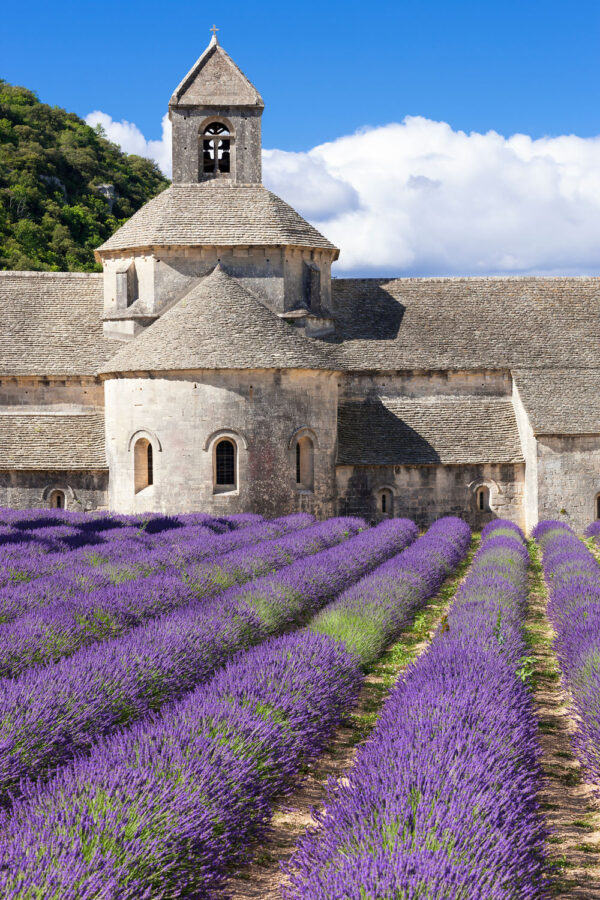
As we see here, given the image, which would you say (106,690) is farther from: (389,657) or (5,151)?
(5,151)

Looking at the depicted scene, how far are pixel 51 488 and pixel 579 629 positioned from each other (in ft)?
56.6

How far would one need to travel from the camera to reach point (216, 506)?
21.9 m

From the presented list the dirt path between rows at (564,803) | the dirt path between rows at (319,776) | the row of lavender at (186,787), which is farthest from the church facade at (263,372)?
the row of lavender at (186,787)

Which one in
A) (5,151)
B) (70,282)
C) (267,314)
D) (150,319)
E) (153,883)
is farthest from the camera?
(5,151)

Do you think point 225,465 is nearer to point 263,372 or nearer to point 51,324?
point 263,372

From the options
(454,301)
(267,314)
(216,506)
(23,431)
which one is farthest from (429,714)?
(454,301)

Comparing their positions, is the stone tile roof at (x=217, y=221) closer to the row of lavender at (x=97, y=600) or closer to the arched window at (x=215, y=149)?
the arched window at (x=215, y=149)

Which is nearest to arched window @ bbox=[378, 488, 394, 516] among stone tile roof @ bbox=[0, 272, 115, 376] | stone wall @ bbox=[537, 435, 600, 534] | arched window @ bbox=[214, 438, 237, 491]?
stone wall @ bbox=[537, 435, 600, 534]

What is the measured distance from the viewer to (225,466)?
875 inches

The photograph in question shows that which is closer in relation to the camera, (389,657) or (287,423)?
(389,657)

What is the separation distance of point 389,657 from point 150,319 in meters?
16.9

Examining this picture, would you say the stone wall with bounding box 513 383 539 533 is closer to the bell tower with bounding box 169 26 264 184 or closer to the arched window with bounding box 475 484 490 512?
the arched window with bounding box 475 484 490 512

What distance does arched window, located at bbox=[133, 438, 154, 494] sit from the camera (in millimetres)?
22609

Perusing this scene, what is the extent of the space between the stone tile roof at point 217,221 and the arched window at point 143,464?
18.8 ft
